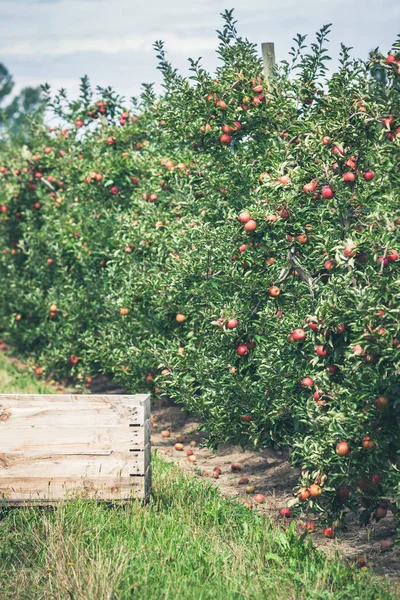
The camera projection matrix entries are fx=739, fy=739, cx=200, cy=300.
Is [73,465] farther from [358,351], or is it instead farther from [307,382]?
[358,351]

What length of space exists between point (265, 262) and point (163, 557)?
213 centimetres

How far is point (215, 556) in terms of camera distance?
13.9 feet

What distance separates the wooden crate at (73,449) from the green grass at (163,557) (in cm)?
15

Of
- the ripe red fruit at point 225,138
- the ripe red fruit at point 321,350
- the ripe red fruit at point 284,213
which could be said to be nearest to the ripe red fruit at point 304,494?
the ripe red fruit at point 321,350

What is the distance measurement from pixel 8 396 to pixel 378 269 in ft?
8.73

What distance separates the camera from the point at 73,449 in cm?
506

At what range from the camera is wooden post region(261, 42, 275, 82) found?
19.6 ft

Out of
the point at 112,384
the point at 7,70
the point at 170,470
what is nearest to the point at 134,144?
the point at 112,384

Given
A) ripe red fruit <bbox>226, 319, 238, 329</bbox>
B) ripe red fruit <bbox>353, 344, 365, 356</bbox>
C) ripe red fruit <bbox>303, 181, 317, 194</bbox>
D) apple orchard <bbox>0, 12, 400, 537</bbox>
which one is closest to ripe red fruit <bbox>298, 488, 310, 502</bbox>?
apple orchard <bbox>0, 12, 400, 537</bbox>

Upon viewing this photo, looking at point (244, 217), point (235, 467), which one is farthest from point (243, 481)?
point (244, 217)

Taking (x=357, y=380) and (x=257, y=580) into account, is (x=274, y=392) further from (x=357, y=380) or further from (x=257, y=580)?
(x=257, y=580)

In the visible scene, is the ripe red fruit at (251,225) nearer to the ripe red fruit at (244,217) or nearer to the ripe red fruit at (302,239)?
the ripe red fruit at (244,217)

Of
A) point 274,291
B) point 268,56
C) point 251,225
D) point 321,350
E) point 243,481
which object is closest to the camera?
point 321,350

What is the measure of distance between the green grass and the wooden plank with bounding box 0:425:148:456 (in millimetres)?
392
